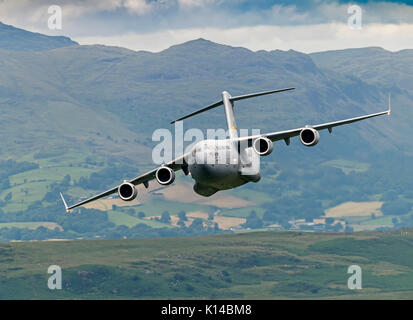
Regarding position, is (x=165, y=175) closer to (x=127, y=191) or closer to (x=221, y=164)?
(x=127, y=191)

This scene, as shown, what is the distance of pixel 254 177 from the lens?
58594mm

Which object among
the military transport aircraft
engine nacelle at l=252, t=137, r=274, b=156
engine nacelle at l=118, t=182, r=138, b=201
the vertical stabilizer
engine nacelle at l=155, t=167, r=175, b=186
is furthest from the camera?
the vertical stabilizer

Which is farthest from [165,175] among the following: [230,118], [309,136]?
[230,118]

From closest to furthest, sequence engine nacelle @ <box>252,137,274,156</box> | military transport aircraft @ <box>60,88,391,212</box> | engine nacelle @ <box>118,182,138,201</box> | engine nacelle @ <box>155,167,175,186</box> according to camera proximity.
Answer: engine nacelle @ <box>252,137,274,156</box> → military transport aircraft @ <box>60,88,391,212</box> → engine nacelle @ <box>155,167,175,186</box> → engine nacelle @ <box>118,182,138,201</box>

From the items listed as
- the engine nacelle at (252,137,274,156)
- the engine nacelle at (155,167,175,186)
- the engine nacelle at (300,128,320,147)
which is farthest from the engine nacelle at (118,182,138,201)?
the engine nacelle at (300,128,320,147)

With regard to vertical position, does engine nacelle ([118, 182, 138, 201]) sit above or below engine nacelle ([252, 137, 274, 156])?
below

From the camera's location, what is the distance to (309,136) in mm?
54719

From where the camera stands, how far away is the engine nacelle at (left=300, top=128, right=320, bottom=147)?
178 ft

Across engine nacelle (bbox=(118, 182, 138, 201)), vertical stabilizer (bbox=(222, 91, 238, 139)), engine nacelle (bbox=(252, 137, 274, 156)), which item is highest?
vertical stabilizer (bbox=(222, 91, 238, 139))

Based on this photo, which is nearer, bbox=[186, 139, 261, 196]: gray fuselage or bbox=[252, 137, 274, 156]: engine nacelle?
bbox=[252, 137, 274, 156]: engine nacelle

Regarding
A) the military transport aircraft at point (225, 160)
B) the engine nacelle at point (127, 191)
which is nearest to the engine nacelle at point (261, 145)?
the military transport aircraft at point (225, 160)

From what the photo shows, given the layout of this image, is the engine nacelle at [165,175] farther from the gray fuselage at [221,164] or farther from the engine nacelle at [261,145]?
the engine nacelle at [261,145]

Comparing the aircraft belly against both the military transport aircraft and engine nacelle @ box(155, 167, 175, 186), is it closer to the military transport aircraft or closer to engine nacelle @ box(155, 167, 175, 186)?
the military transport aircraft
